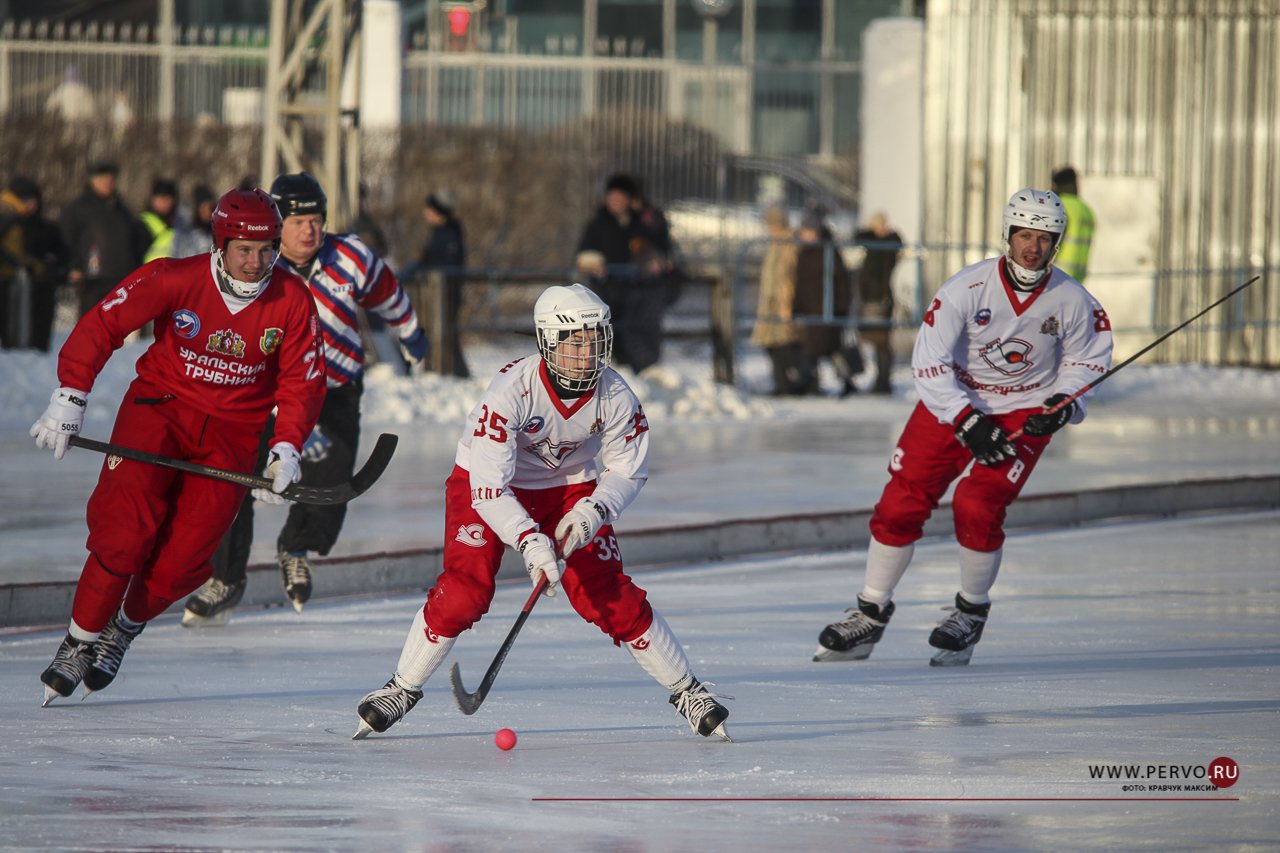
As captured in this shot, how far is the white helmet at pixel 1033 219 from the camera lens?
8008 mm

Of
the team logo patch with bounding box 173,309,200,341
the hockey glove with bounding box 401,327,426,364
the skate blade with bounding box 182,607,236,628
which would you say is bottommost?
the skate blade with bounding box 182,607,236,628

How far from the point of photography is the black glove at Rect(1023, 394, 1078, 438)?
8.05 metres

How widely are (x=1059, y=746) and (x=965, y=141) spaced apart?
685 inches

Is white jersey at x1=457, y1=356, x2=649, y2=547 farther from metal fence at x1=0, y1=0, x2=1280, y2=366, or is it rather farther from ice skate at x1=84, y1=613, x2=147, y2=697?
metal fence at x1=0, y1=0, x2=1280, y2=366

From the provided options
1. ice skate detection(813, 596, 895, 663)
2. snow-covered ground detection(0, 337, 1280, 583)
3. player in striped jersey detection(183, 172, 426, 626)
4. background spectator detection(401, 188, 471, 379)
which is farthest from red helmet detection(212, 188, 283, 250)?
background spectator detection(401, 188, 471, 379)

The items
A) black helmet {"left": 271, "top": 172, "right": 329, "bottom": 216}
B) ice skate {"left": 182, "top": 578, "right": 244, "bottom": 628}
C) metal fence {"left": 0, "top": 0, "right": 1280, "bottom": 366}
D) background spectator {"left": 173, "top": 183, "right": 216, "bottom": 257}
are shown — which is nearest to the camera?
ice skate {"left": 182, "top": 578, "right": 244, "bottom": 628}

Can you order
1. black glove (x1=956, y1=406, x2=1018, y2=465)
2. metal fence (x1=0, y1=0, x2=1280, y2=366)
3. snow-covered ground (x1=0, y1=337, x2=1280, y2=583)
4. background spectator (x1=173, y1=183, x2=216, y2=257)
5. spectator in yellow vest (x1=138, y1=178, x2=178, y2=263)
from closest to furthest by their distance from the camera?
black glove (x1=956, y1=406, x2=1018, y2=465)
snow-covered ground (x1=0, y1=337, x2=1280, y2=583)
spectator in yellow vest (x1=138, y1=178, x2=178, y2=263)
background spectator (x1=173, y1=183, x2=216, y2=257)
metal fence (x1=0, y1=0, x2=1280, y2=366)

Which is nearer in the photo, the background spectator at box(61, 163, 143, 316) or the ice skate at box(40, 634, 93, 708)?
the ice skate at box(40, 634, 93, 708)

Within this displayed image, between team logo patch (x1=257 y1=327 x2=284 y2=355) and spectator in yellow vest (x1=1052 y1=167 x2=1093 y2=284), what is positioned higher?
spectator in yellow vest (x1=1052 y1=167 x2=1093 y2=284)

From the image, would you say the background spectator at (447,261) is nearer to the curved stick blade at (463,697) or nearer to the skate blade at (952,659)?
the skate blade at (952,659)

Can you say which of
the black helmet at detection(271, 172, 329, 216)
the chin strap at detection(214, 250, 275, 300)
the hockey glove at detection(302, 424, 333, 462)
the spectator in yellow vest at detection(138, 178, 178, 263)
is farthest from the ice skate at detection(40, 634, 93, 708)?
the spectator in yellow vest at detection(138, 178, 178, 263)

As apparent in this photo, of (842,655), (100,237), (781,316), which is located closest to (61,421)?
(842,655)

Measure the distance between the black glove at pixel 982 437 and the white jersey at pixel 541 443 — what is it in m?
1.66

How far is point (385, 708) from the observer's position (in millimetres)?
6391
